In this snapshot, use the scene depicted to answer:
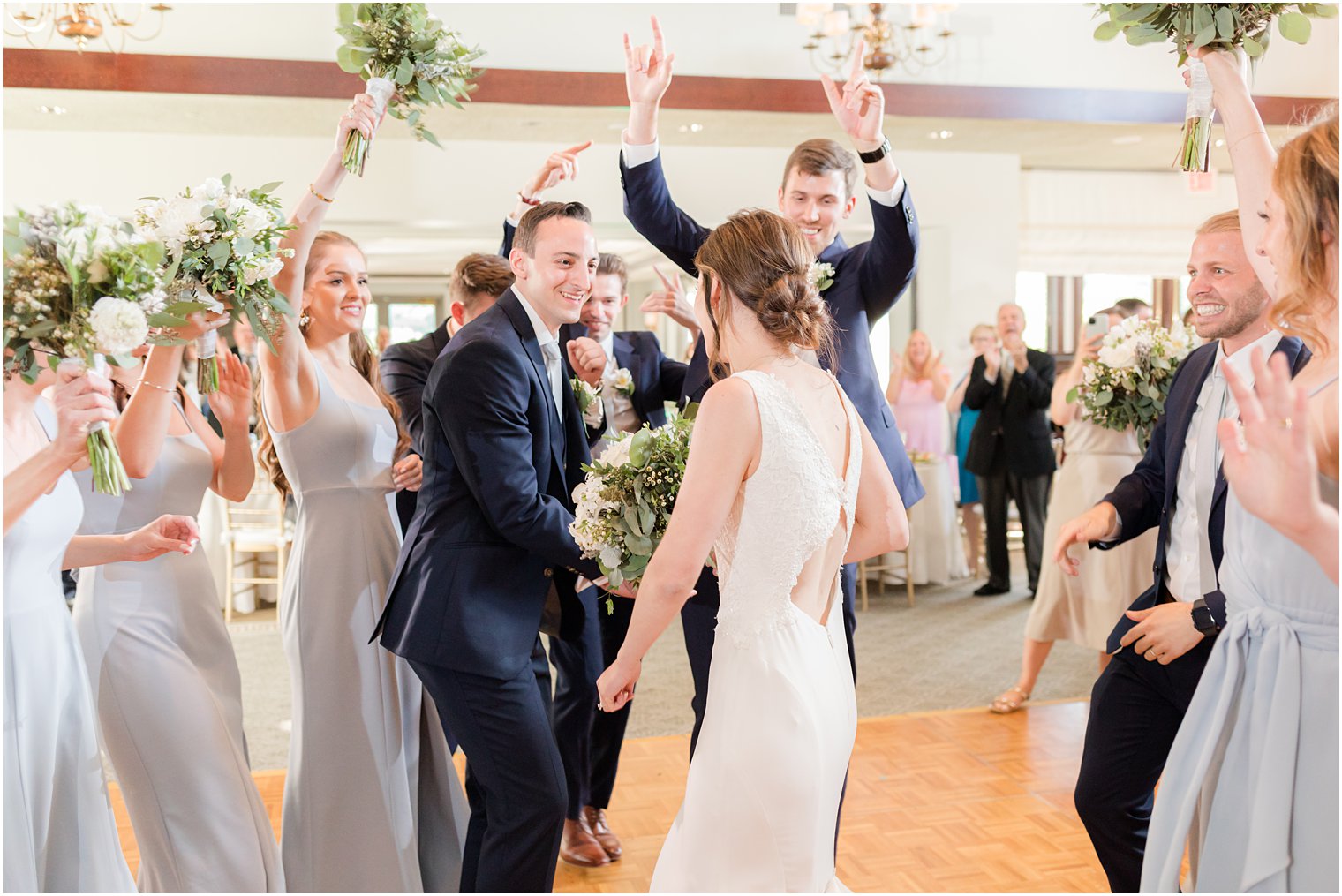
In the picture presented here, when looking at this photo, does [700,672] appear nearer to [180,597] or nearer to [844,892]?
[844,892]

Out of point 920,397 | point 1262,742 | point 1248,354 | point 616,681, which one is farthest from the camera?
point 920,397

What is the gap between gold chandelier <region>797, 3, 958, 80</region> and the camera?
786 cm

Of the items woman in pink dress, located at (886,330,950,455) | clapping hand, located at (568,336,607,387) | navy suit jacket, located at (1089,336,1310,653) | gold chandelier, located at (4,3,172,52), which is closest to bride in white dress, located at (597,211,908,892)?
navy suit jacket, located at (1089,336,1310,653)

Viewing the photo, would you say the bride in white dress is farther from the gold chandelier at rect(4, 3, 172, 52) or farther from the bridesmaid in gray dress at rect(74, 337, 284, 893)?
the gold chandelier at rect(4, 3, 172, 52)

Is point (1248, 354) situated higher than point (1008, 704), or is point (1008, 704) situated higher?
point (1248, 354)

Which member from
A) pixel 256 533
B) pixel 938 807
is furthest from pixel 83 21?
pixel 938 807

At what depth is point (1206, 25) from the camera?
7.25ft

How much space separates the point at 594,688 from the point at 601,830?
0.54 meters

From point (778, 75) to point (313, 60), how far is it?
3381mm

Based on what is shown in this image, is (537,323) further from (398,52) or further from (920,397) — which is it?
(920,397)

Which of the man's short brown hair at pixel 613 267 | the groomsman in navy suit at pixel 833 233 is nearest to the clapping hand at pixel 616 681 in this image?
the groomsman in navy suit at pixel 833 233

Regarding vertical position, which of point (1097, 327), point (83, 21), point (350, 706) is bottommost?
point (350, 706)

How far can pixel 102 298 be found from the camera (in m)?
1.88

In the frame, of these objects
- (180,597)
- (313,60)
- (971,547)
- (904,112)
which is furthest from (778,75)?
(180,597)
